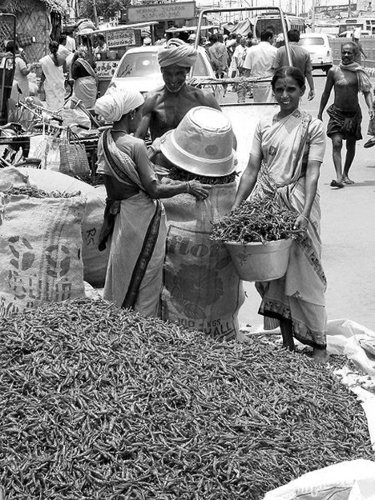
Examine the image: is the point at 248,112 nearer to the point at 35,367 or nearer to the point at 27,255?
the point at 27,255

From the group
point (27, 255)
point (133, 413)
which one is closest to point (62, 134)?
point (27, 255)

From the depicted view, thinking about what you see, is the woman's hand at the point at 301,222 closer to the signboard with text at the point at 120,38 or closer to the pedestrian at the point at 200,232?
the pedestrian at the point at 200,232

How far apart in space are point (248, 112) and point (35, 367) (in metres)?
6.06

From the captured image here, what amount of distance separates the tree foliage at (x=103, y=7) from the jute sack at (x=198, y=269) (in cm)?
5191

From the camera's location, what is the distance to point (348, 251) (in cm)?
846

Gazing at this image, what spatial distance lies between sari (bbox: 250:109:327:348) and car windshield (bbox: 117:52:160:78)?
13.3m

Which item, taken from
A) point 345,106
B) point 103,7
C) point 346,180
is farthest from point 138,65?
point 103,7

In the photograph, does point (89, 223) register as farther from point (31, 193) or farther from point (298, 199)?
point (298, 199)

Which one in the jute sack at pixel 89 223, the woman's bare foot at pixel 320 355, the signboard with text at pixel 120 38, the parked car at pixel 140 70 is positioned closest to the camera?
the woman's bare foot at pixel 320 355

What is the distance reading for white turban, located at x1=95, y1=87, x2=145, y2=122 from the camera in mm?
5020

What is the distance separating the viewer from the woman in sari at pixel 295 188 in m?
5.29

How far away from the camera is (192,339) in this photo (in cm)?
423

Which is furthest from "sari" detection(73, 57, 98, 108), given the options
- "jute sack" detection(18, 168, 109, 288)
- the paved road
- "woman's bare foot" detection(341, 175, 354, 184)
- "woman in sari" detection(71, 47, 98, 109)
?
"jute sack" detection(18, 168, 109, 288)

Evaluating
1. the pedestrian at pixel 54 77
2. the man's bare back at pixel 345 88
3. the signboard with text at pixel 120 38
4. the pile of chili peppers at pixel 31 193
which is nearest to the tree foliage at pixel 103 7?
the signboard with text at pixel 120 38
